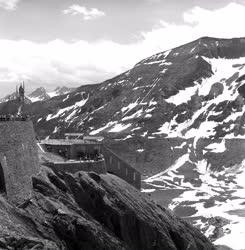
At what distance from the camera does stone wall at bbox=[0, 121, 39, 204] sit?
49.6 metres

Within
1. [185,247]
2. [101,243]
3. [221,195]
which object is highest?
[101,243]

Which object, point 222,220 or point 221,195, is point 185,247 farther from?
point 221,195

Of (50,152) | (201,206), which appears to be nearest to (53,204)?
(50,152)

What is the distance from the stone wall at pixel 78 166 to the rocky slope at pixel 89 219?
1.54m

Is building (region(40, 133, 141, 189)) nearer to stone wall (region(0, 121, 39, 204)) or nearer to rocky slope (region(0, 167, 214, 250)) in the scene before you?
rocky slope (region(0, 167, 214, 250))

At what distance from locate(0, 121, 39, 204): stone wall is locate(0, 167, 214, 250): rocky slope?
3.83 ft

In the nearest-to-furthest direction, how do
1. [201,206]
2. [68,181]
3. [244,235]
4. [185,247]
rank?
1. [68,181]
2. [185,247]
3. [244,235]
4. [201,206]

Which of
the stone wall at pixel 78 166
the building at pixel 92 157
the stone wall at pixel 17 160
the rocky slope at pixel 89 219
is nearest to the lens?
the rocky slope at pixel 89 219

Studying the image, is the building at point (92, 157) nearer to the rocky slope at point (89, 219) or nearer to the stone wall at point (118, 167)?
the stone wall at point (118, 167)

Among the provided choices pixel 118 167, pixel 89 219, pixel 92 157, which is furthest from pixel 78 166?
pixel 118 167

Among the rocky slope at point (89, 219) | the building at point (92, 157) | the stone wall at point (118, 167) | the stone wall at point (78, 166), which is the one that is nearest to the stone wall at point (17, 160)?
the rocky slope at point (89, 219)

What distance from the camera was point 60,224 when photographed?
51.0m

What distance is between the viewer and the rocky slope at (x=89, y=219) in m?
45.6

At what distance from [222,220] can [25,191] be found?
90.0 m
